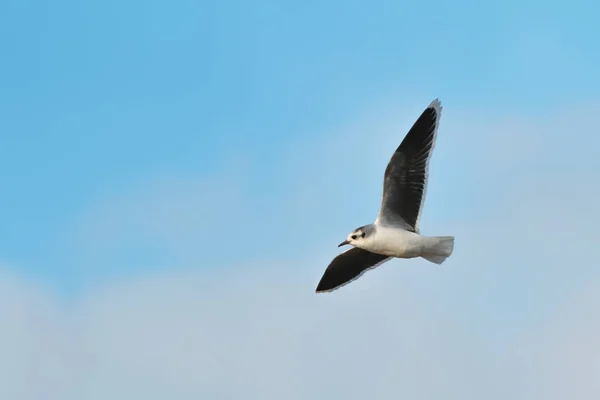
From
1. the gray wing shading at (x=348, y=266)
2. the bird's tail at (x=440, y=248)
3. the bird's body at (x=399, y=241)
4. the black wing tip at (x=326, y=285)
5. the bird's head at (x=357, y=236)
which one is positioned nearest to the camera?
the bird's tail at (x=440, y=248)

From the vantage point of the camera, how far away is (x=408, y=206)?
2297cm

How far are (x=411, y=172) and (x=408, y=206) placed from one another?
2.41ft

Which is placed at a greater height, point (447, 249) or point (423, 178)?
point (423, 178)

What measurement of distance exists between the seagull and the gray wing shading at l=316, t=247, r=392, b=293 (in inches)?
72.7

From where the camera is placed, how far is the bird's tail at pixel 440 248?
2252 centimetres

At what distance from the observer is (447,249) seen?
Result: 73.9 feet

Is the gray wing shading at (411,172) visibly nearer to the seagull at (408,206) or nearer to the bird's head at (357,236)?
the seagull at (408,206)

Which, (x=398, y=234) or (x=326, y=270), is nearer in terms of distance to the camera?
(x=398, y=234)

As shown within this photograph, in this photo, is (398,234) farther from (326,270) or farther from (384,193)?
(326,270)

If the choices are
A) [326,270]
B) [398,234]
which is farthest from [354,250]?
[398,234]

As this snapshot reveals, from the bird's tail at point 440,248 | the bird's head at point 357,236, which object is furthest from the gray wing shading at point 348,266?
the bird's tail at point 440,248

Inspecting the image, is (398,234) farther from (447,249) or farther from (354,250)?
(354,250)

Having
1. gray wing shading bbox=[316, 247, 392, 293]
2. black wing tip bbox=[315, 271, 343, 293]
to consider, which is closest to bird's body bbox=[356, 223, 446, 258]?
gray wing shading bbox=[316, 247, 392, 293]

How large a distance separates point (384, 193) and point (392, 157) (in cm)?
78
